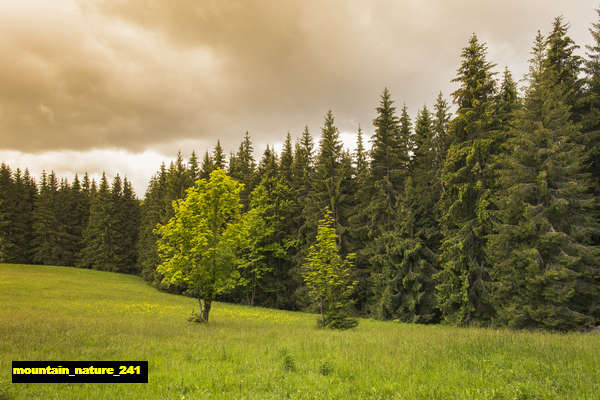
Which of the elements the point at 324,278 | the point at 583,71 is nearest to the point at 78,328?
the point at 324,278

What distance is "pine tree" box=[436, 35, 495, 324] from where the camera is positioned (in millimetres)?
21797

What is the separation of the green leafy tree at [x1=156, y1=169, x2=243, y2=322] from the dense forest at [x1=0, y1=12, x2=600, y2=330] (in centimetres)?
1563

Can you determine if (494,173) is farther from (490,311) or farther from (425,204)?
(490,311)

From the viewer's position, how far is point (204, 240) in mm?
18047

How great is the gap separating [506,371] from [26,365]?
11.8 meters

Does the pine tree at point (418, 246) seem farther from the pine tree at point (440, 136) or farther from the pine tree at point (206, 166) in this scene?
the pine tree at point (206, 166)

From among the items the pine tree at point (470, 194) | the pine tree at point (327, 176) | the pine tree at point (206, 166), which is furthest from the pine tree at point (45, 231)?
the pine tree at point (470, 194)

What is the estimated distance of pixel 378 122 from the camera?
31.5 metres

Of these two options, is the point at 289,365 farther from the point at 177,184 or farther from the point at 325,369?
the point at 177,184

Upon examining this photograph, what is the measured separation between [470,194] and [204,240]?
18529 mm

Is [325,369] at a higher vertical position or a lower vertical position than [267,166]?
lower

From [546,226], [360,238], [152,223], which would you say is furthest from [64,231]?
[546,226]

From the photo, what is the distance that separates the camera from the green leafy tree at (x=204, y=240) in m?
18.3

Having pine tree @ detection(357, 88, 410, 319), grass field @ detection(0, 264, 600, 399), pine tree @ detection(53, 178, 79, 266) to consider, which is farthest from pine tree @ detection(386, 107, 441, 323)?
pine tree @ detection(53, 178, 79, 266)
